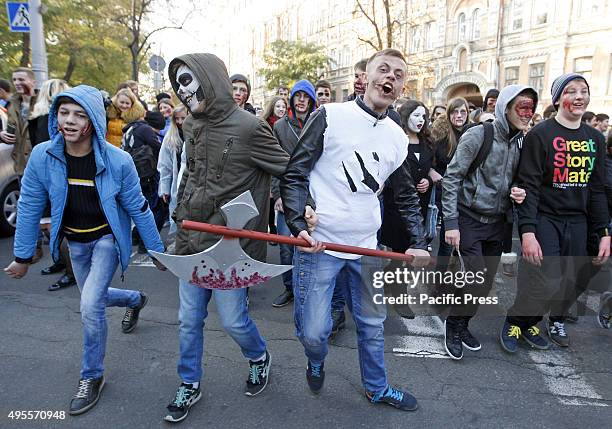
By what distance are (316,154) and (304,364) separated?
1560mm

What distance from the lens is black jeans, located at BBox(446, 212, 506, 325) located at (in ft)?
11.0

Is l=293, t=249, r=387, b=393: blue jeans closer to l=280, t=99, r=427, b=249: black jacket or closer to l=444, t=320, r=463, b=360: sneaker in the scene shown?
l=280, t=99, r=427, b=249: black jacket

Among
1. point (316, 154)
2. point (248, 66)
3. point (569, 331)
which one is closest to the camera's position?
point (316, 154)

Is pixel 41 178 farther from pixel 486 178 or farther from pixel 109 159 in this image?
pixel 486 178

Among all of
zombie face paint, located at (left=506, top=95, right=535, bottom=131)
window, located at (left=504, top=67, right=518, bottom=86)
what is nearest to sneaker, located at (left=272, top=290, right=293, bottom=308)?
zombie face paint, located at (left=506, top=95, right=535, bottom=131)

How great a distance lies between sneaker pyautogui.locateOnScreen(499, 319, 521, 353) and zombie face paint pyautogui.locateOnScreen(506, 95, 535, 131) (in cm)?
150

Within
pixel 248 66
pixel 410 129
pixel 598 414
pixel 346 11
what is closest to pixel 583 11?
pixel 346 11

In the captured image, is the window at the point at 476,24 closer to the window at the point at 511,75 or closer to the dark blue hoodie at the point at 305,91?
the window at the point at 511,75

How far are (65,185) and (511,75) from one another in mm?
24838

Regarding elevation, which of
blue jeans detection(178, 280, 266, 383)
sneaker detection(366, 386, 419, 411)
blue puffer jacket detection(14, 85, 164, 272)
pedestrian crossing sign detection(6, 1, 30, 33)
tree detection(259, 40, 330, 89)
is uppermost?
tree detection(259, 40, 330, 89)

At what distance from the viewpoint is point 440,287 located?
167 inches

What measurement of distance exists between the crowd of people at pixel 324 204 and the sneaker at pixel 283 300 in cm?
76

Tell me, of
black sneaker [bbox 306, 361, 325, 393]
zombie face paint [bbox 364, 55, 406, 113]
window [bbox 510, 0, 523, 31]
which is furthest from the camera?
window [bbox 510, 0, 523, 31]

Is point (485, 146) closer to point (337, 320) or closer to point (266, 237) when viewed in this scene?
point (337, 320)
